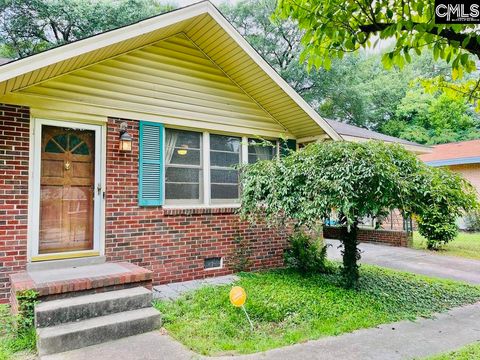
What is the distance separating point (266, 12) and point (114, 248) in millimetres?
20471

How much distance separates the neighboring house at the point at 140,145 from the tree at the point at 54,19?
13.3 m

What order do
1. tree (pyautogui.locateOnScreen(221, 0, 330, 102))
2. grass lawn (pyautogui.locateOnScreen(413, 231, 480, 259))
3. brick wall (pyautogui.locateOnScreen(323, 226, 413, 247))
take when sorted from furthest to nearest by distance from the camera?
1. tree (pyautogui.locateOnScreen(221, 0, 330, 102))
2. brick wall (pyautogui.locateOnScreen(323, 226, 413, 247))
3. grass lawn (pyautogui.locateOnScreen(413, 231, 480, 259))

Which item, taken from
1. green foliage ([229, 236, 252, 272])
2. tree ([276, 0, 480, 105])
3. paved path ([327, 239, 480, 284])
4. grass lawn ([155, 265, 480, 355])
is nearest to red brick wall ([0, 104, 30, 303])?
grass lawn ([155, 265, 480, 355])

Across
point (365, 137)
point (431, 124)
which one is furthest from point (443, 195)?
point (431, 124)

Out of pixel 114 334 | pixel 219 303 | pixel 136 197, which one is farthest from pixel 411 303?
pixel 136 197

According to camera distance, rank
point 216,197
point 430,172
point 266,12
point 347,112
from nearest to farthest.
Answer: point 430,172, point 216,197, point 266,12, point 347,112

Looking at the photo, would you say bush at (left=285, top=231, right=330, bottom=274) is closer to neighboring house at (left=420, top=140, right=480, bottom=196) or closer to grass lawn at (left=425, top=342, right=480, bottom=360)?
grass lawn at (left=425, top=342, right=480, bottom=360)

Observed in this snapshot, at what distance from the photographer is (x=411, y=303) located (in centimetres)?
511

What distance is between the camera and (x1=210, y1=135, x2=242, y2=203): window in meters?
6.68

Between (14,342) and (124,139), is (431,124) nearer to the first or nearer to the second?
(124,139)

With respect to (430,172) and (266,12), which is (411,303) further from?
A: (266,12)

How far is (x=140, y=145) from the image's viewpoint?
19.0 feet

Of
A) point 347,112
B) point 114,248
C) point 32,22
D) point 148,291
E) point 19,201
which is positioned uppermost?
point 32,22

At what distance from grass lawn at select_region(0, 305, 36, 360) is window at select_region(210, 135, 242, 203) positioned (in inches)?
142
